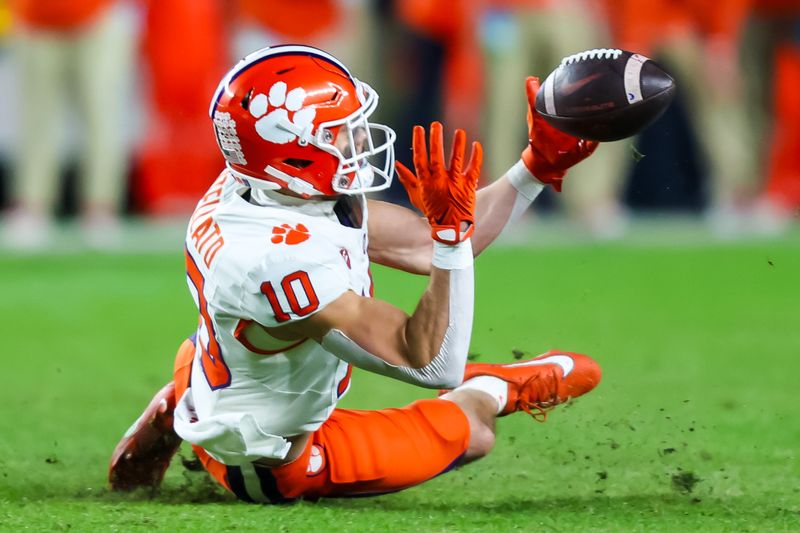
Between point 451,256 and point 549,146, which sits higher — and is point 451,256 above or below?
below

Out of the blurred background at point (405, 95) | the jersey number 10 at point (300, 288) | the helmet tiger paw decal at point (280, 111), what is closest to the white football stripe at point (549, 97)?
the helmet tiger paw decal at point (280, 111)

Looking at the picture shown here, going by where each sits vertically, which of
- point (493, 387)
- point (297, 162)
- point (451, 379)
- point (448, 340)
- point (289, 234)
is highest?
point (297, 162)

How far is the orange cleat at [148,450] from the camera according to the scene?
413 cm

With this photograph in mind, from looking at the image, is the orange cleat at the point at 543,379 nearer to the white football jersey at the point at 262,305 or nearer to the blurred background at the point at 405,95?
the white football jersey at the point at 262,305

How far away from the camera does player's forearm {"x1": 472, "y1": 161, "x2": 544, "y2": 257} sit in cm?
429

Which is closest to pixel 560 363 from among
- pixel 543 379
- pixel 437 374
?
pixel 543 379

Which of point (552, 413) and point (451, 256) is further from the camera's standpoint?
point (552, 413)

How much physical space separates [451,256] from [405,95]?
8207 mm

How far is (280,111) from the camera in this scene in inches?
144

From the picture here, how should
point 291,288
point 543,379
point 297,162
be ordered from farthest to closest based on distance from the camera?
point 543,379, point 297,162, point 291,288

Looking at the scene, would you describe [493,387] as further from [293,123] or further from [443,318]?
[293,123]

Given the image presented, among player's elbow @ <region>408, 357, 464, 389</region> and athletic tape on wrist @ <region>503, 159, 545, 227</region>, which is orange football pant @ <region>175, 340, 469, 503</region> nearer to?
player's elbow @ <region>408, 357, 464, 389</region>

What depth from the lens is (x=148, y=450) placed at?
164 inches

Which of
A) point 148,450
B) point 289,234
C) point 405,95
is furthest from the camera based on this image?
point 405,95
